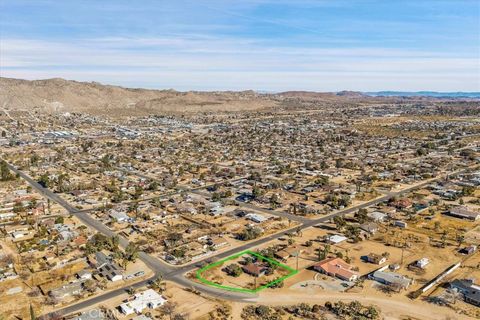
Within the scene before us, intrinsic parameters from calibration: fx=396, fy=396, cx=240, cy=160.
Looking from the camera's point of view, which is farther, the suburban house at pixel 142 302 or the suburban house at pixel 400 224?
the suburban house at pixel 400 224

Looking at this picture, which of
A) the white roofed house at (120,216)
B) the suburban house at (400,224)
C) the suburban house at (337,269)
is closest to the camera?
the suburban house at (337,269)

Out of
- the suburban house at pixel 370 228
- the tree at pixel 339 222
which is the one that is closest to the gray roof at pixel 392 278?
the suburban house at pixel 370 228

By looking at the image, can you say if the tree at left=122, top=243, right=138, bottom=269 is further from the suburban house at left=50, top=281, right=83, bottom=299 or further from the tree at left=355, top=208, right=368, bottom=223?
the tree at left=355, top=208, right=368, bottom=223

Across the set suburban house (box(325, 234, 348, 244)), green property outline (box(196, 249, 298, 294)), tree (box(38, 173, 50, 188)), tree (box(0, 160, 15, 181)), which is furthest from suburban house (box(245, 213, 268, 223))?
tree (box(0, 160, 15, 181))

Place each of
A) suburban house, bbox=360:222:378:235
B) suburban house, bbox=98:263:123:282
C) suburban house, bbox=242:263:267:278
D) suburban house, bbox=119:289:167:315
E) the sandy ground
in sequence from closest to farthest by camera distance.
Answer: the sandy ground, suburban house, bbox=119:289:167:315, suburban house, bbox=98:263:123:282, suburban house, bbox=242:263:267:278, suburban house, bbox=360:222:378:235

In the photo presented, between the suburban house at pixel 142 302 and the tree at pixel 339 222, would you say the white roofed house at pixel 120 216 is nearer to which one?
the suburban house at pixel 142 302

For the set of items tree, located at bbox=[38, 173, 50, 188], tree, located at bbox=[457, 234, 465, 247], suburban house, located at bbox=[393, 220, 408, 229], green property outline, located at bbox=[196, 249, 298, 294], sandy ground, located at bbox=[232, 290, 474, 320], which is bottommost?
sandy ground, located at bbox=[232, 290, 474, 320]

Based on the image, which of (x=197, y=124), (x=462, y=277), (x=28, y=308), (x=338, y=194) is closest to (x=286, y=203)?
(x=338, y=194)
